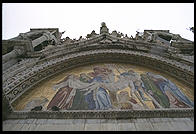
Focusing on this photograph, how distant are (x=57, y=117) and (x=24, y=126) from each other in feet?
2.40

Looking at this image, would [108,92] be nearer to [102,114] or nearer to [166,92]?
[102,114]

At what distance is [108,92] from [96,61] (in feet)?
8.61

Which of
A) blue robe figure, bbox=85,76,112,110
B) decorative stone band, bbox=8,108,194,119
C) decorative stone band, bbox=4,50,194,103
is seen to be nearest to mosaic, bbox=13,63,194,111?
blue robe figure, bbox=85,76,112,110

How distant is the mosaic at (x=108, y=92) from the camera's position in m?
5.66

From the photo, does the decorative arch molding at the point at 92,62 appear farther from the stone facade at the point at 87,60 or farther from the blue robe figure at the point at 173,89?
the blue robe figure at the point at 173,89

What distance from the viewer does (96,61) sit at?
28.6ft

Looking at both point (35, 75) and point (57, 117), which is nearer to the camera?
point (57, 117)

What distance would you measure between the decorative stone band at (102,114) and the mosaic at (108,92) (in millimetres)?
451

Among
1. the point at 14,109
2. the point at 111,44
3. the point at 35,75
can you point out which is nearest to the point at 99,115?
the point at 14,109

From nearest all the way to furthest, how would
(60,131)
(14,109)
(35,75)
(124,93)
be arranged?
(60,131)
(14,109)
(124,93)
(35,75)

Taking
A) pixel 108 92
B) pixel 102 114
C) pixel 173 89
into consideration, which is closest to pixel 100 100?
pixel 108 92

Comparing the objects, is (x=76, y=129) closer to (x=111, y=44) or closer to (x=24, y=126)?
(x=24, y=126)

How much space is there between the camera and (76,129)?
448 cm

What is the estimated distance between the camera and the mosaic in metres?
5.66
